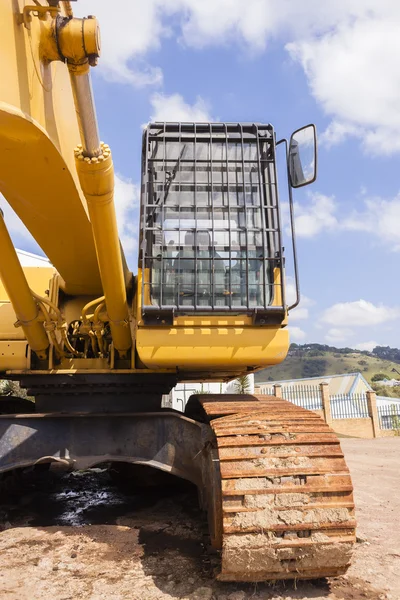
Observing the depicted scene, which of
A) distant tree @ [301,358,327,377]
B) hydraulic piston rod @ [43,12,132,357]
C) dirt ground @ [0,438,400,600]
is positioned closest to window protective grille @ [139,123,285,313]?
hydraulic piston rod @ [43,12,132,357]

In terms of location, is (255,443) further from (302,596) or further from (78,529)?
(78,529)

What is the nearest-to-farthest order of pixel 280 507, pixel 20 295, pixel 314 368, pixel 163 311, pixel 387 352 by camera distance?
pixel 280 507
pixel 163 311
pixel 20 295
pixel 314 368
pixel 387 352

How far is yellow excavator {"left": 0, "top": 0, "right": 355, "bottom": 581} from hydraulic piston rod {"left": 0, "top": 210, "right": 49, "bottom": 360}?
0.5 inches

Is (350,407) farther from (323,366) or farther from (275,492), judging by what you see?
(323,366)

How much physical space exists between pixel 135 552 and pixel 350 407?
21.4 metres

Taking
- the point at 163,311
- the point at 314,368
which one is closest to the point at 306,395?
the point at 163,311

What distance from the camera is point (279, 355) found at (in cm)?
399

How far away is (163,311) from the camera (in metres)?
3.84

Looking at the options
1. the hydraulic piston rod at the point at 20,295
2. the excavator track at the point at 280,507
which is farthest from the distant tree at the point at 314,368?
the excavator track at the point at 280,507

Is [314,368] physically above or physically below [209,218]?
above

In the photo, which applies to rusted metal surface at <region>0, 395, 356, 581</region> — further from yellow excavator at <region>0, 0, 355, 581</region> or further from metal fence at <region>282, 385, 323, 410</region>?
metal fence at <region>282, 385, 323, 410</region>

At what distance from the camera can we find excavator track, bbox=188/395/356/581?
116 inches

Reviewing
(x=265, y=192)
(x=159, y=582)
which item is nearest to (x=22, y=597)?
(x=159, y=582)

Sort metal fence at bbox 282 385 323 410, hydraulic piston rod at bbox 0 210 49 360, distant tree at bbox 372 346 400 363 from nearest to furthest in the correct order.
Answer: hydraulic piston rod at bbox 0 210 49 360
metal fence at bbox 282 385 323 410
distant tree at bbox 372 346 400 363
